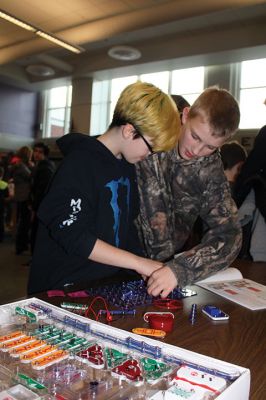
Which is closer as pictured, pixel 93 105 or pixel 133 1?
pixel 133 1

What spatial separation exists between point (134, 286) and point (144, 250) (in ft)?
1.22

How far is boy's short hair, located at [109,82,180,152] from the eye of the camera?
101 cm

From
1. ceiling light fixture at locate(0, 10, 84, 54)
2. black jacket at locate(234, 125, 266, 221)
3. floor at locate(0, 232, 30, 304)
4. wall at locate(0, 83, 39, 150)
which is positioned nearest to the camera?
black jacket at locate(234, 125, 266, 221)

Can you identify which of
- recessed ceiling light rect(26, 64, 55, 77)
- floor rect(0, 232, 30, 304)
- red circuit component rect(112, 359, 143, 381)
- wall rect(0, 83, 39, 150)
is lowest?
floor rect(0, 232, 30, 304)

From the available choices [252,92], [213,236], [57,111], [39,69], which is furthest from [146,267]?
[57,111]

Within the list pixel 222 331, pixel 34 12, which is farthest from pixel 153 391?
pixel 34 12

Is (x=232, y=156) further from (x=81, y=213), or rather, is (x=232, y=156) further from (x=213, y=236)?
(x=81, y=213)

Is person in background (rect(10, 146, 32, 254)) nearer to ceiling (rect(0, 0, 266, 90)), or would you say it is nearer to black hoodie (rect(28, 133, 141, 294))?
ceiling (rect(0, 0, 266, 90))

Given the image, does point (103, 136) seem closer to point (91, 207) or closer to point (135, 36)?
point (91, 207)

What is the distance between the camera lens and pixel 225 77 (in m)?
7.26

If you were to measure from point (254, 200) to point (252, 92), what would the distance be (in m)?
6.08

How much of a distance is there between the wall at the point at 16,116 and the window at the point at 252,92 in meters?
5.88

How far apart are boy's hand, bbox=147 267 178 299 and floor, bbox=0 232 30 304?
168 cm

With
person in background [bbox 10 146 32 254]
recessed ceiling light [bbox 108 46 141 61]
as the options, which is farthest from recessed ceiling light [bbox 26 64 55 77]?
person in background [bbox 10 146 32 254]
